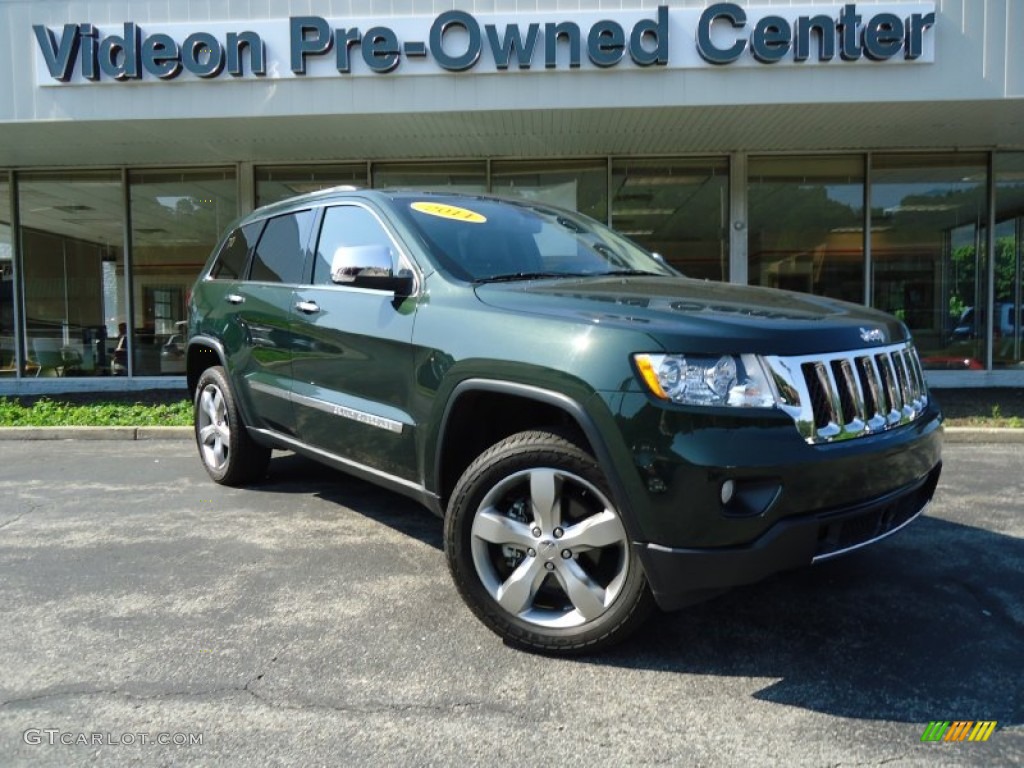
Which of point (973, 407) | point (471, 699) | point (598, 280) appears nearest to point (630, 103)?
point (973, 407)

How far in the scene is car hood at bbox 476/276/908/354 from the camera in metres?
2.42

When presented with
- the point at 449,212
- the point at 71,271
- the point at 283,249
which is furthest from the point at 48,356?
the point at 449,212

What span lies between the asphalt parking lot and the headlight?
1.01 metres

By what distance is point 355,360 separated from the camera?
3.56m

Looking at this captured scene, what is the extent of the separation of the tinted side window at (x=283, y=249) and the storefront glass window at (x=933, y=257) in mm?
9650

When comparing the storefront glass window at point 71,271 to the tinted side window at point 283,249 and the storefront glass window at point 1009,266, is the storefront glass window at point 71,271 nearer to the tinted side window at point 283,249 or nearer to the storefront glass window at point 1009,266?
the tinted side window at point 283,249

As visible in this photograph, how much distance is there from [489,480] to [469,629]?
0.69 m

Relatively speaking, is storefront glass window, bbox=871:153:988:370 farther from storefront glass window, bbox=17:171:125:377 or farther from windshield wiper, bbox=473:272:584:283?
storefront glass window, bbox=17:171:125:377

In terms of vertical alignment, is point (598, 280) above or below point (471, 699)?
above

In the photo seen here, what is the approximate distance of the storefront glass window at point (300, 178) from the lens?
11461 millimetres

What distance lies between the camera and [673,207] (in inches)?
451

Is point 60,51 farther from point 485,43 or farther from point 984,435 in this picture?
point 984,435

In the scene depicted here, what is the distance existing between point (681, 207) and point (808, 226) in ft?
6.38

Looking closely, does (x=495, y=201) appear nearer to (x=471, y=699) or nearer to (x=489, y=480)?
(x=489, y=480)
